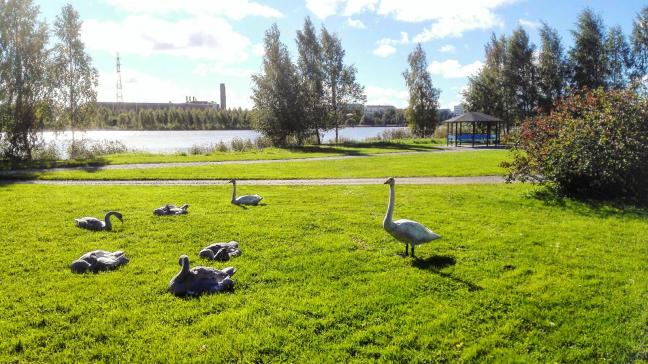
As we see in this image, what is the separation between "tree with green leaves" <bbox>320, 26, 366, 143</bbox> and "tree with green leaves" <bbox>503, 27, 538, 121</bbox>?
19766 millimetres

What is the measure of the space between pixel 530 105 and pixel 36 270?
2368 inches

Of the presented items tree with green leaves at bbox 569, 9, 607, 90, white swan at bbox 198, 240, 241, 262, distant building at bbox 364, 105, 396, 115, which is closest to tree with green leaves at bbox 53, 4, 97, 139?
white swan at bbox 198, 240, 241, 262

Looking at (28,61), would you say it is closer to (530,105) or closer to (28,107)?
(28,107)

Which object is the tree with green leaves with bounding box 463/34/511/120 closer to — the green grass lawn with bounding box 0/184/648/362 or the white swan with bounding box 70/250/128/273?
the green grass lawn with bounding box 0/184/648/362

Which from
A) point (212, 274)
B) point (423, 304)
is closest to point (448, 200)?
point (423, 304)

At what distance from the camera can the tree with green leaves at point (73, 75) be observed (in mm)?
34250

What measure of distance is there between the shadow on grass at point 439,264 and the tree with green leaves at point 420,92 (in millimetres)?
58110

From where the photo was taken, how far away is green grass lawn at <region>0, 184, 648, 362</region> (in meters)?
5.21

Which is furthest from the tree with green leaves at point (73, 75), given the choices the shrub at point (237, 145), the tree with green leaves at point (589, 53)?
the tree with green leaves at point (589, 53)

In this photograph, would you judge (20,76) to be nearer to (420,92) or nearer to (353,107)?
(353,107)

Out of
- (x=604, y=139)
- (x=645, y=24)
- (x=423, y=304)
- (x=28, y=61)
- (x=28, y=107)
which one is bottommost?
(x=423, y=304)

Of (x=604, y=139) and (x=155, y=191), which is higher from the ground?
(x=604, y=139)

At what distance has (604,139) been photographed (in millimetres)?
13930

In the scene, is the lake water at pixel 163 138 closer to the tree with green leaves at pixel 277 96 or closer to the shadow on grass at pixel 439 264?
the tree with green leaves at pixel 277 96
